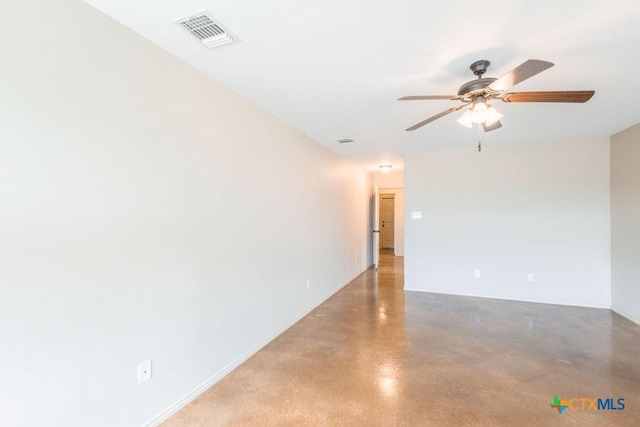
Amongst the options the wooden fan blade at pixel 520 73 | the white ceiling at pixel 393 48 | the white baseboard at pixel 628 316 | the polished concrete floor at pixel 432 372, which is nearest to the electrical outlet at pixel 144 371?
the polished concrete floor at pixel 432 372

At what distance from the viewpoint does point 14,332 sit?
1.26 metres

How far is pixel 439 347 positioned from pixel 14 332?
312 cm

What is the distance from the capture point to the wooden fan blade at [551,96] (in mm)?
1959

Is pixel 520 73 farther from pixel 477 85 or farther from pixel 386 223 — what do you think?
pixel 386 223

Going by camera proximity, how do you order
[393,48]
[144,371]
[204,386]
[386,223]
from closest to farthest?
[144,371]
[393,48]
[204,386]
[386,223]

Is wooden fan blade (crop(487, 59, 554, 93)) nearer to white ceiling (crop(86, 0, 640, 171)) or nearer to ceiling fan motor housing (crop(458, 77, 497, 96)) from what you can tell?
ceiling fan motor housing (crop(458, 77, 497, 96))

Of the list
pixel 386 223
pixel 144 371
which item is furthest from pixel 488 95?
pixel 386 223

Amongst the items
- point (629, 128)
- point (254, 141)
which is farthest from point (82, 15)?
point (629, 128)

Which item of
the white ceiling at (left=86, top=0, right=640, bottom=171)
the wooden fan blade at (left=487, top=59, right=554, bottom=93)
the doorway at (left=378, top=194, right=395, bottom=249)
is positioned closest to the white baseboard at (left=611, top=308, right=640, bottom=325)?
the white ceiling at (left=86, top=0, right=640, bottom=171)

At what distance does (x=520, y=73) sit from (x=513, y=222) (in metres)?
3.60

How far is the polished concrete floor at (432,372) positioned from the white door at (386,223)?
269 inches

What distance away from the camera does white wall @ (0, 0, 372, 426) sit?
1291mm

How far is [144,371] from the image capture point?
1820 mm

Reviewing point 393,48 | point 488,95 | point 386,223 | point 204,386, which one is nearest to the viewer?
point 393,48
